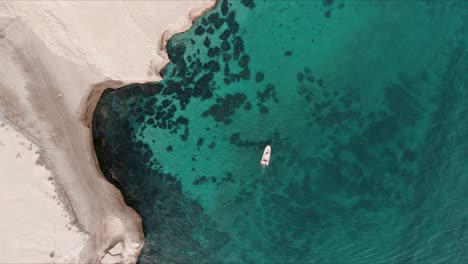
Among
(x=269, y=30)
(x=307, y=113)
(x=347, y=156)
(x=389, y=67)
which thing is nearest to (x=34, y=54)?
(x=269, y=30)

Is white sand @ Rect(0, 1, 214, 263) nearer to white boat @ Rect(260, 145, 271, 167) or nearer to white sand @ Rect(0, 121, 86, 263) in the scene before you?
white sand @ Rect(0, 121, 86, 263)

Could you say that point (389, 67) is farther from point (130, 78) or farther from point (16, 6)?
point (16, 6)

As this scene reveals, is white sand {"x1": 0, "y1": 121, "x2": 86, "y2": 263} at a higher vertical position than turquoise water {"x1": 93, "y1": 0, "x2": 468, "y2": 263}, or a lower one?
lower

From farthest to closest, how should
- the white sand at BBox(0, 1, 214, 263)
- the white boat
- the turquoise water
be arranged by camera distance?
the white boat, the turquoise water, the white sand at BBox(0, 1, 214, 263)

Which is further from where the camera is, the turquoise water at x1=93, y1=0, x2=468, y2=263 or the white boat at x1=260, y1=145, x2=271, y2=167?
the white boat at x1=260, y1=145, x2=271, y2=167

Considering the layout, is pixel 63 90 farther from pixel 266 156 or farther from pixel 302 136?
pixel 302 136

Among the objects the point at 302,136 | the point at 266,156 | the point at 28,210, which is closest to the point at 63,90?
the point at 28,210

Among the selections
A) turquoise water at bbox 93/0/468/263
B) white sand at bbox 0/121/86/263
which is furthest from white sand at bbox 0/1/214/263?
turquoise water at bbox 93/0/468/263

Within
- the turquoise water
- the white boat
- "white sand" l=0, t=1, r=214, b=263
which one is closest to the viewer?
"white sand" l=0, t=1, r=214, b=263

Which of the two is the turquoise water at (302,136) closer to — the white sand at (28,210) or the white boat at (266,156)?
the white boat at (266,156)
